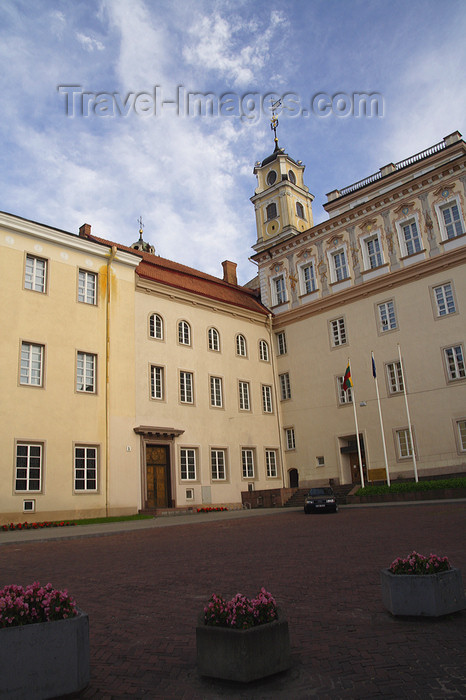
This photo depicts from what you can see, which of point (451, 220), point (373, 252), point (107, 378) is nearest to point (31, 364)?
point (107, 378)

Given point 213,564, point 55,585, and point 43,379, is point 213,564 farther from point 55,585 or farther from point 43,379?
Result: point 43,379

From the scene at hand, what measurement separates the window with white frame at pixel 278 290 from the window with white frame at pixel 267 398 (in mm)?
6359

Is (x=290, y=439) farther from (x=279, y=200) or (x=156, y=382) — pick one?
(x=279, y=200)

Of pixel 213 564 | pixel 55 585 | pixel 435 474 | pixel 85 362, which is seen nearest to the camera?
pixel 55 585

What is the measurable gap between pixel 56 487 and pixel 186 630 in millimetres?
20183

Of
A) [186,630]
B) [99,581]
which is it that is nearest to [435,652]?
[186,630]

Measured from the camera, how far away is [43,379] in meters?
25.2

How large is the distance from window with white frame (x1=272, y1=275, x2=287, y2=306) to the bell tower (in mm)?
12298

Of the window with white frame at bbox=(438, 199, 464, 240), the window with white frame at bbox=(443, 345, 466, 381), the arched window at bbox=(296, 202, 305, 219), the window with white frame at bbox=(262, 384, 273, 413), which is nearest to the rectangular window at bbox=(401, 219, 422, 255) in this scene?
the window with white frame at bbox=(438, 199, 464, 240)

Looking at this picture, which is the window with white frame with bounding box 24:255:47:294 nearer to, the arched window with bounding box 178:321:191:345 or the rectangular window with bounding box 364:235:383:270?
the arched window with bounding box 178:321:191:345

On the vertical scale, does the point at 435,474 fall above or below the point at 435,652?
above

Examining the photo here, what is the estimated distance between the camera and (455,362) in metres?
30.1

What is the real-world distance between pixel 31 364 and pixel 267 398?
17.3 meters

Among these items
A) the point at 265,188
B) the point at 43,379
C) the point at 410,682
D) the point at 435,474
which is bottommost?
the point at 410,682
